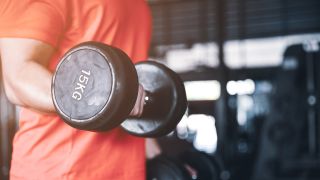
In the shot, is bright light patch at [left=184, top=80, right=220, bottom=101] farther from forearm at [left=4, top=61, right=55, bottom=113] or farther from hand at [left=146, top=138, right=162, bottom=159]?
forearm at [left=4, top=61, right=55, bottom=113]

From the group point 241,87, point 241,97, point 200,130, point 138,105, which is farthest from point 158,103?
point 200,130

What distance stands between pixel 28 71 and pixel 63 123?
0.46ft

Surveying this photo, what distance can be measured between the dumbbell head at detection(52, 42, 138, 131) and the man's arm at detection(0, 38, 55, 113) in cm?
4

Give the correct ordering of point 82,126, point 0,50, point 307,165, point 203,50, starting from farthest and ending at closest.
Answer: point 203,50, point 307,165, point 0,50, point 82,126

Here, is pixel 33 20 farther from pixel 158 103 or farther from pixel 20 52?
pixel 158 103

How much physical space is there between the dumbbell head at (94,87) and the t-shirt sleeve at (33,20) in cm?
9

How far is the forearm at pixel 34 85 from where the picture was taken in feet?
2.67

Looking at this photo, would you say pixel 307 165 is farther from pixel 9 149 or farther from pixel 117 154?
pixel 117 154

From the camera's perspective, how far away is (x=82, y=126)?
755 mm

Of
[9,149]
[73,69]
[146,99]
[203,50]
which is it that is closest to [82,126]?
[73,69]

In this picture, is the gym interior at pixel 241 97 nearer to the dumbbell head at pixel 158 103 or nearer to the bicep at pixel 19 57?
the dumbbell head at pixel 158 103

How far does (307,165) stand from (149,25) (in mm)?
2558

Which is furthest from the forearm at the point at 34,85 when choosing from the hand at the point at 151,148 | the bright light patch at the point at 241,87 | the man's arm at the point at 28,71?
the bright light patch at the point at 241,87

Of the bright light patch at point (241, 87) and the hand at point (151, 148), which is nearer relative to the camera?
the hand at point (151, 148)
